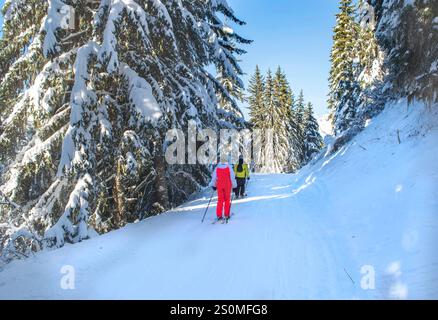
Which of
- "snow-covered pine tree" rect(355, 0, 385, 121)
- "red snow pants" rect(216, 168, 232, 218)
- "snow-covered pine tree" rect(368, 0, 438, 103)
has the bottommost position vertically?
"red snow pants" rect(216, 168, 232, 218)

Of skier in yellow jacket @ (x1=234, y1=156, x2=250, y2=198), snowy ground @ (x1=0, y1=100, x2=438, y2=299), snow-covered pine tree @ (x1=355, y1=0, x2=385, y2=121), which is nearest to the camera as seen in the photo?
snowy ground @ (x1=0, y1=100, x2=438, y2=299)

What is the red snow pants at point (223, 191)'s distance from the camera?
9.73m

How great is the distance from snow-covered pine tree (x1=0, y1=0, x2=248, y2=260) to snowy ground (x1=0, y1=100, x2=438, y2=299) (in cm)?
190

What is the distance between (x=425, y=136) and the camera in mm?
10055

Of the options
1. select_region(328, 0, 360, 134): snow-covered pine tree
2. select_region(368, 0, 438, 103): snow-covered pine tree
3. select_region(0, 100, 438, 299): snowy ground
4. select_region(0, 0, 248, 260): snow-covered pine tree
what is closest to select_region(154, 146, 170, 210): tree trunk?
select_region(0, 0, 248, 260): snow-covered pine tree

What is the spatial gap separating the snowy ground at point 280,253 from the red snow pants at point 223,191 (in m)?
0.49

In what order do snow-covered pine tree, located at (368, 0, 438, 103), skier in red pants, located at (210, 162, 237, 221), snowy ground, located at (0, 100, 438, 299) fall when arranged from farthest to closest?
skier in red pants, located at (210, 162, 237, 221) < snow-covered pine tree, located at (368, 0, 438, 103) < snowy ground, located at (0, 100, 438, 299)

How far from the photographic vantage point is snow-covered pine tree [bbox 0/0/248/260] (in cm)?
888

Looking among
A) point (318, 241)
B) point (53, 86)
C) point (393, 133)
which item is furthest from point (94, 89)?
point (393, 133)

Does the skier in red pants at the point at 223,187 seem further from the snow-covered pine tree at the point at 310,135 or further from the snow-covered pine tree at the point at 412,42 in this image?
the snow-covered pine tree at the point at 310,135

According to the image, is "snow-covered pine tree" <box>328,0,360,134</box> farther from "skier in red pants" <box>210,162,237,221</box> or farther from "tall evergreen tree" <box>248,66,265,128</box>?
"skier in red pants" <box>210,162,237,221</box>

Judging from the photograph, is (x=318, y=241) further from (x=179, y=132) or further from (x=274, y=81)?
(x=274, y=81)

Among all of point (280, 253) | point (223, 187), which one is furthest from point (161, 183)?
point (280, 253)

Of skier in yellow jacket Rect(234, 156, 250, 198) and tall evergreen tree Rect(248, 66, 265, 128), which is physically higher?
tall evergreen tree Rect(248, 66, 265, 128)
